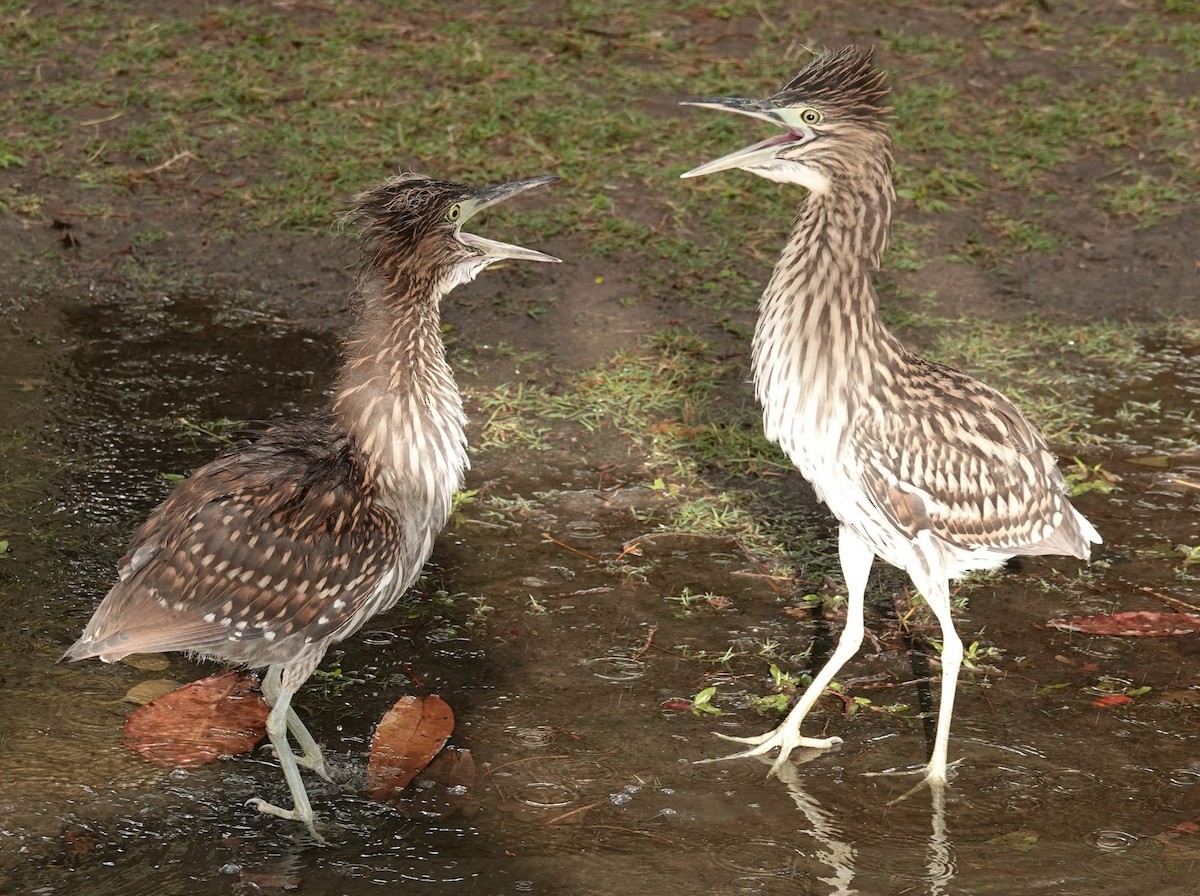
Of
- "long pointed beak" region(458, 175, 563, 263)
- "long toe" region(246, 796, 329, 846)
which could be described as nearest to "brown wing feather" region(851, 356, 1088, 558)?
"long pointed beak" region(458, 175, 563, 263)

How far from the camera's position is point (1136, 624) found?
6.14 m

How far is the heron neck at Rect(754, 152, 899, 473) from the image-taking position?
535 centimetres

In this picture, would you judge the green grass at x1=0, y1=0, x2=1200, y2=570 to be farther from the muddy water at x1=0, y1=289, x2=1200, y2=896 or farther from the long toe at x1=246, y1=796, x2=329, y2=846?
the long toe at x1=246, y1=796, x2=329, y2=846

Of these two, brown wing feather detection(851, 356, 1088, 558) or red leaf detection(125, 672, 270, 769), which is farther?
brown wing feather detection(851, 356, 1088, 558)

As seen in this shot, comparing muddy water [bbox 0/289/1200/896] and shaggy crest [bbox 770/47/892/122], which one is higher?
shaggy crest [bbox 770/47/892/122]

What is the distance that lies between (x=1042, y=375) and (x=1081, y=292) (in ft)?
3.63

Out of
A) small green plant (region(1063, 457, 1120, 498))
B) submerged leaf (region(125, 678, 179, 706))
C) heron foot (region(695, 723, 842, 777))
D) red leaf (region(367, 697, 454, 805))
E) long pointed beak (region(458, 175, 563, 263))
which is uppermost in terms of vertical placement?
long pointed beak (region(458, 175, 563, 263))

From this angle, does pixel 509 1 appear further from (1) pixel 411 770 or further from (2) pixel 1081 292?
(1) pixel 411 770

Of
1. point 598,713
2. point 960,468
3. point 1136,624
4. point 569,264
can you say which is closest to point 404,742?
point 598,713

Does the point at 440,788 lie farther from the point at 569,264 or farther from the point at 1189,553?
the point at 569,264

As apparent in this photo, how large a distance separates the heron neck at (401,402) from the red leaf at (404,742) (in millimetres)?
707

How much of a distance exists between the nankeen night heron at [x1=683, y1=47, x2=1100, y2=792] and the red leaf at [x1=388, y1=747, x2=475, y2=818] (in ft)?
3.44

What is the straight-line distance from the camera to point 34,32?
430 inches

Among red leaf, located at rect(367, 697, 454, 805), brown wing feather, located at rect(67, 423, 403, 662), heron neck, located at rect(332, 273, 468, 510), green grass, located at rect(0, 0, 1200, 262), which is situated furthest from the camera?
green grass, located at rect(0, 0, 1200, 262)
